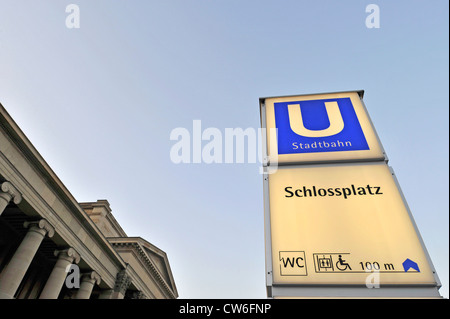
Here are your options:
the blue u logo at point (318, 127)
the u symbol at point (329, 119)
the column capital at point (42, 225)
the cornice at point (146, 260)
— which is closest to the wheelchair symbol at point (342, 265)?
the blue u logo at point (318, 127)

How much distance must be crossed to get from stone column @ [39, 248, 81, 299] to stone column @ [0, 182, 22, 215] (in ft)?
21.0

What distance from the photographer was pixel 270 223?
9.98 ft

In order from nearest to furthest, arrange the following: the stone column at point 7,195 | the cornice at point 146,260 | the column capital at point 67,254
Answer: the stone column at point 7,195, the column capital at point 67,254, the cornice at point 146,260

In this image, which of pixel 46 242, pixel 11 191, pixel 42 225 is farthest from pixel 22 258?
pixel 11 191

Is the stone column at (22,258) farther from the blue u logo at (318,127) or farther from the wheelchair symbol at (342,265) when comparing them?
the wheelchair symbol at (342,265)

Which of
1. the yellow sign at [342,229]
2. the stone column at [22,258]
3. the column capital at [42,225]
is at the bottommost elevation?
the yellow sign at [342,229]

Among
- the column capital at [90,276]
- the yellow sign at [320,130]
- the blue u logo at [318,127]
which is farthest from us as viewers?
the column capital at [90,276]

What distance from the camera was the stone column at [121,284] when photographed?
2687cm

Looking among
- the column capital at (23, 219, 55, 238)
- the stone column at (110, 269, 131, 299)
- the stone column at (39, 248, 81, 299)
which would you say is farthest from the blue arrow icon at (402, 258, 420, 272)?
the stone column at (110, 269, 131, 299)

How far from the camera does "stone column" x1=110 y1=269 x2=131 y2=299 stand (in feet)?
88.1

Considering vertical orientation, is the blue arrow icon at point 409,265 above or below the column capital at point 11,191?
below

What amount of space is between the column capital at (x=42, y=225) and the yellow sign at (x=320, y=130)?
20.5 metres

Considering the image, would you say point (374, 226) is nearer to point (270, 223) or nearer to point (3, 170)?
point (270, 223)
